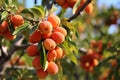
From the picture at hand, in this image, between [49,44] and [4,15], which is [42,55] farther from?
[4,15]

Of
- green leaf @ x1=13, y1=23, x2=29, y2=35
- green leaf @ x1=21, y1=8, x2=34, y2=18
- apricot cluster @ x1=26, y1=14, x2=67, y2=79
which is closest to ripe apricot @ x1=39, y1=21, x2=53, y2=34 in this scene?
apricot cluster @ x1=26, y1=14, x2=67, y2=79

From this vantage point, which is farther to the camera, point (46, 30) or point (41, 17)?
point (41, 17)

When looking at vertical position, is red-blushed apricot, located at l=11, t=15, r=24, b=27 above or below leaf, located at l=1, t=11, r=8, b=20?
below

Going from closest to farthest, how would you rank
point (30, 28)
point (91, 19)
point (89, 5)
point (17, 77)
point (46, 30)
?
1. point (46, 30)
2. point (30, 28)
3. point (89, 5)
4. point (17, 77)
5. point (91, 19)

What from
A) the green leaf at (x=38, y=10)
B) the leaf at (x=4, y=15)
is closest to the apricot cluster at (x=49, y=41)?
the green leaf at (x=38, y=10)

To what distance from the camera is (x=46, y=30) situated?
79.0 inches

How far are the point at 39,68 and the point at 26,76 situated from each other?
960 mm

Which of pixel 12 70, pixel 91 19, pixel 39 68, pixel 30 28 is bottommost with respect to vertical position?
pixel 91 19

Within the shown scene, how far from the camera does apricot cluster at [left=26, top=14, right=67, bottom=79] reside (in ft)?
6.65

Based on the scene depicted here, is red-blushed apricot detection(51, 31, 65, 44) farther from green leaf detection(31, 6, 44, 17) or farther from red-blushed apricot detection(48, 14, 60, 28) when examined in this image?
green leaf detection(31, 6, 44, 17)

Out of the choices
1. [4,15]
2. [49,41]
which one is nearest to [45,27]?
[49,41]

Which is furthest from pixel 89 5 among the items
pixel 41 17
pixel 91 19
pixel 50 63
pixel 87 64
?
pixel 91 19

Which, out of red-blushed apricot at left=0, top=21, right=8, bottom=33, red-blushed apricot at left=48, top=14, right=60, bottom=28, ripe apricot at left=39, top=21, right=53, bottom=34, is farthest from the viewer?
red-blushed apricot at left=0, top=21, right=8, bottom=33

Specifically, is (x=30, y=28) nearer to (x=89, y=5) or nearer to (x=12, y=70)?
(x=89, y=5)
